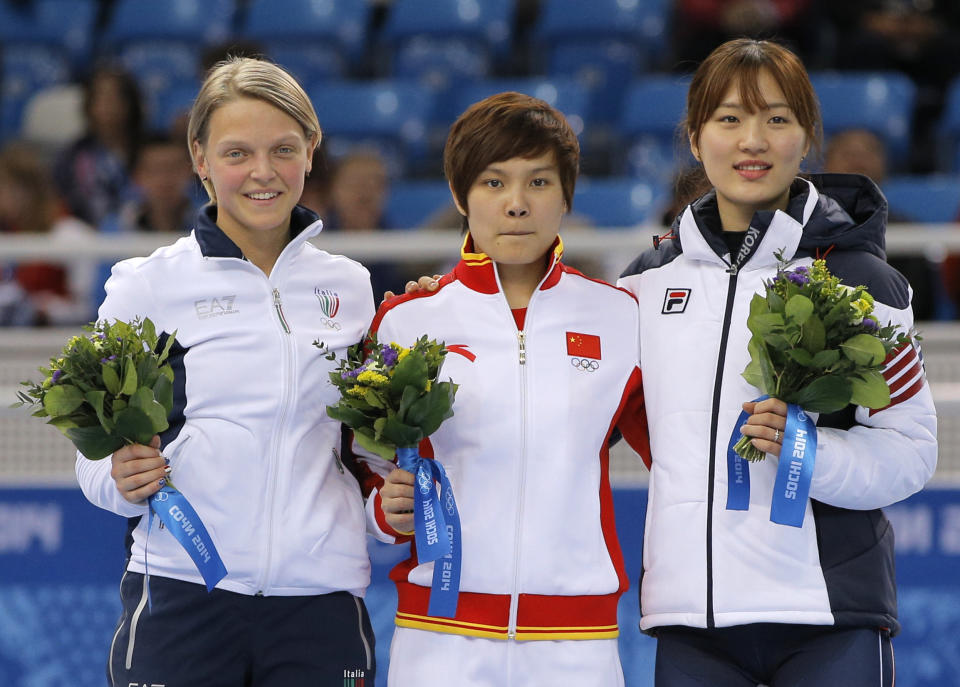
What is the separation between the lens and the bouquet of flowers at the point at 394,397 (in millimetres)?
2795

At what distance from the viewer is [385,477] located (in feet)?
10.1

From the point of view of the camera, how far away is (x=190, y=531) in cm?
279

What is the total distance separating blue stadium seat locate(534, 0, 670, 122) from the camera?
26.3 feet

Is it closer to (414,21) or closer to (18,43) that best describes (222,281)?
(414,21)

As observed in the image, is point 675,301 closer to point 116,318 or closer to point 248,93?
point 248,93

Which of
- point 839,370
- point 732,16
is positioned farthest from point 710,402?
point 732,16

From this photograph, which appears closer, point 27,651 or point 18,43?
point 27,651

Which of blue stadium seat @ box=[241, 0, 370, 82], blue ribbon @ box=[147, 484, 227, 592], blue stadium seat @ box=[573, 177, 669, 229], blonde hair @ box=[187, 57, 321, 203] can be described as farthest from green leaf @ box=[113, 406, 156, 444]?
blue stadium seat @ box=[241, 0, 370, 82]

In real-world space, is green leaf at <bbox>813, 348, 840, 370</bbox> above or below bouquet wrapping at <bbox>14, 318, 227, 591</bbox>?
above

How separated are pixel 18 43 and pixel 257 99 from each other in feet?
21.2

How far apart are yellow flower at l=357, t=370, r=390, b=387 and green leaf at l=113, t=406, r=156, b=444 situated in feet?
1.48

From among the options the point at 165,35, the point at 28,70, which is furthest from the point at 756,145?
the point at 28,70

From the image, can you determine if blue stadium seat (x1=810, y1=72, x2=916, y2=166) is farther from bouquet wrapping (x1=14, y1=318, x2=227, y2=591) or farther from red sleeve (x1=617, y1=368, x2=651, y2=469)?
bouquet wrapping (x1=14, y1=318, x2=227, y2=591)

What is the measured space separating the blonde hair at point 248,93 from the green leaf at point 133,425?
64 centimetres
